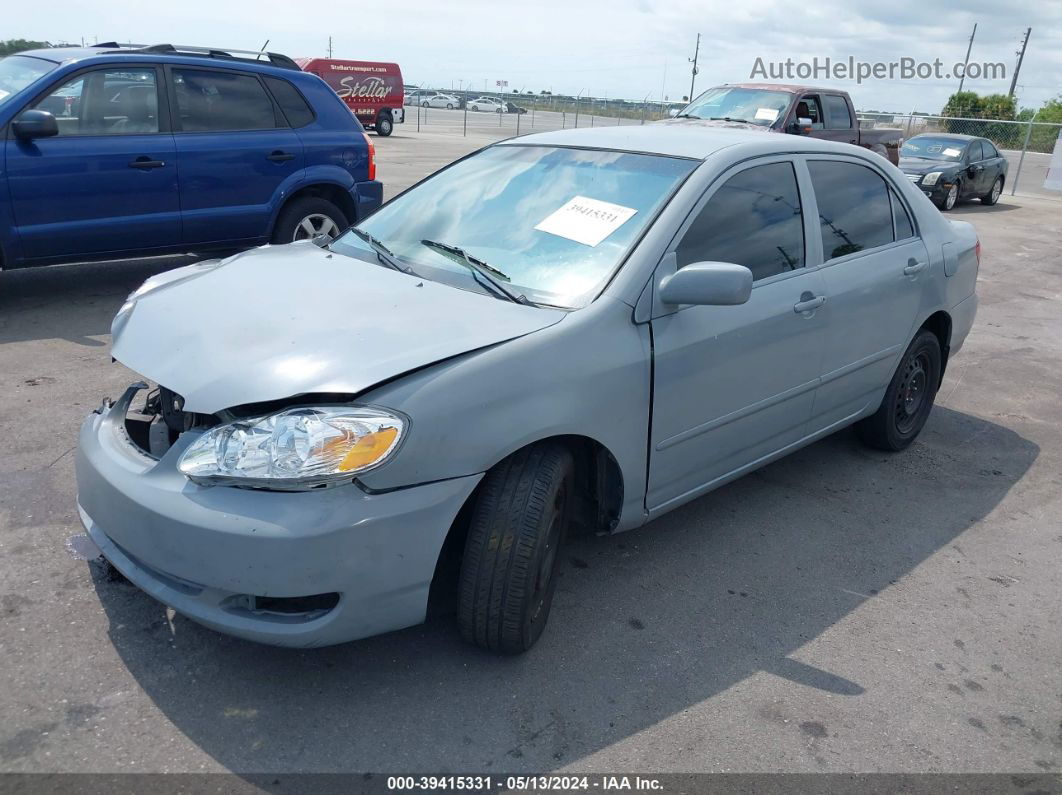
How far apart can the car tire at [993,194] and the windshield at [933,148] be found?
1623 mm

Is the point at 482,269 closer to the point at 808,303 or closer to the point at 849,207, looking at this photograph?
the point at 808,303

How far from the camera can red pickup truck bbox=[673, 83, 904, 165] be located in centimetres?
1395

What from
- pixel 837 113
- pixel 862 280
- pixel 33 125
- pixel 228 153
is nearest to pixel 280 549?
pixel 862 280

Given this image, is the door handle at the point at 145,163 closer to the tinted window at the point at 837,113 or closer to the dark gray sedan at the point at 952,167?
the tinted window at the point at 837,113

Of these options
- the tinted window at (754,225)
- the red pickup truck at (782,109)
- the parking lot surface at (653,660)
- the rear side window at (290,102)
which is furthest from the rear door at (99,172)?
the red pickup truck at (782,109)

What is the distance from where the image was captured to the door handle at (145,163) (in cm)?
665

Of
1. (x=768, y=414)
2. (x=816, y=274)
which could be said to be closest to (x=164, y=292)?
(x=768, y=414)

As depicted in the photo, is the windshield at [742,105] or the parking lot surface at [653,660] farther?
the windshield at [742,105]

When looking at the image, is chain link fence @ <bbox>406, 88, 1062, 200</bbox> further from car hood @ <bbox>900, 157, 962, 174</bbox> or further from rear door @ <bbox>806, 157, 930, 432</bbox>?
rear door @ <bbox>806, 157, 930, 432</bbox>

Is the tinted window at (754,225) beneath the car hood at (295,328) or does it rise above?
above

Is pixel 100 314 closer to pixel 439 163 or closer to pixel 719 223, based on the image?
pixel 719 223

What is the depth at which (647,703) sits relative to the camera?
2.83 m

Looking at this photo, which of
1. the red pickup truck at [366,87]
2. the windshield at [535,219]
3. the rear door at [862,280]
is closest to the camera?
the windshield at [535,219]

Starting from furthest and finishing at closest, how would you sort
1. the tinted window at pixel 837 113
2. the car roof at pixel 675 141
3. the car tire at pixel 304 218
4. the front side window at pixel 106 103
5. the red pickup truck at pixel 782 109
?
the tinted window at pixel 837 113, the red pickup truck at pixel 782 109, the car tire at pixel 304 218, the front side window at pixel 106 103, the car roof at pixel 675 141
